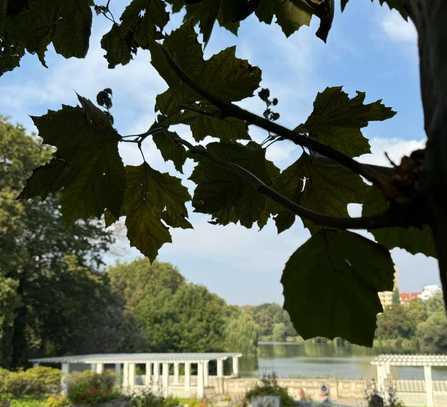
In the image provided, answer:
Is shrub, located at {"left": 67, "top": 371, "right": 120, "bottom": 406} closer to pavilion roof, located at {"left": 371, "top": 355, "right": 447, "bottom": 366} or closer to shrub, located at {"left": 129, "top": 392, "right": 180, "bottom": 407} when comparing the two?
shrub, located at {"left": 129, "top": 392, "right": 180, "bottom": 407}

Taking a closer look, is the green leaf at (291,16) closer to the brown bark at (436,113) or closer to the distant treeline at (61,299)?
the brown bark at (436,113)

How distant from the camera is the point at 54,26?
0.74 meters

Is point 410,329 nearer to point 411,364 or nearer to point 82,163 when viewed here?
point 411,364

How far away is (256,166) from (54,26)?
416 mm

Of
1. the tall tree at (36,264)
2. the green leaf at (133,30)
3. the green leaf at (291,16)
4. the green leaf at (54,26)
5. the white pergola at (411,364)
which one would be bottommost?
the white pergola at (411,364)

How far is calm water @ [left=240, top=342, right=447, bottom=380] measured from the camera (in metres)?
27.2

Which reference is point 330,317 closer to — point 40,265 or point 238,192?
point 238,192

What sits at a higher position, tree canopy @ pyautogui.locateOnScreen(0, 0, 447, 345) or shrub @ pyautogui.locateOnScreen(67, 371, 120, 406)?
tree canopy @ pyautogui.locateOnScreen(0, 0, 447, 345)

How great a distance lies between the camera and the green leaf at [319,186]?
53cm

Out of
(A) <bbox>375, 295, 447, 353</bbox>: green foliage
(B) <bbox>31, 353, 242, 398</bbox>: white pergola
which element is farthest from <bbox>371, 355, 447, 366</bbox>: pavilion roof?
(A) <bbox>375, 295, 447, 353</bbox>: green foliage

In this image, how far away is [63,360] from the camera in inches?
651

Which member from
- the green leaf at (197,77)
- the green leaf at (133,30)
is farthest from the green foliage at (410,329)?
the green leaf at (197,77)

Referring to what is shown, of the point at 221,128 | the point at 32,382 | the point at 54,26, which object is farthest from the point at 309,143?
the point at 32,382

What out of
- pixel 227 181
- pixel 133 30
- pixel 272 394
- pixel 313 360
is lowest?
pixel 313 360
